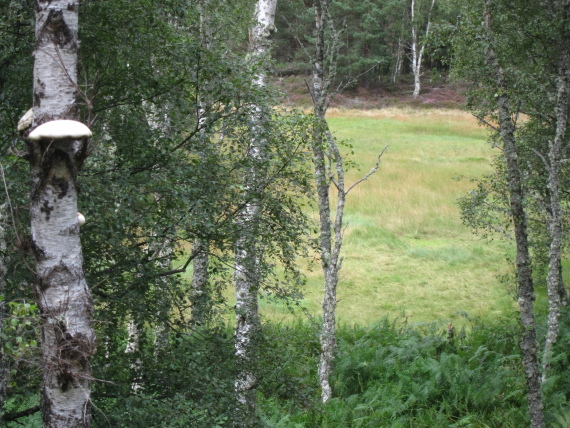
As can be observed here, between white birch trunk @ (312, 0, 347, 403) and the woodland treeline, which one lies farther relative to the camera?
white birch trunk @ (312, 0, 347, 403)

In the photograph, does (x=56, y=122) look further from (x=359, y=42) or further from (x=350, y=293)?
(x=359, y=42)

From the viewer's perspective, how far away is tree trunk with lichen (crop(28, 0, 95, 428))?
4219 mm

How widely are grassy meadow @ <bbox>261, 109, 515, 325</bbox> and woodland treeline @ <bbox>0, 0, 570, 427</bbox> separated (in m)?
1.60

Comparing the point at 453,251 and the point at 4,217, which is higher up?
the point at 4,217

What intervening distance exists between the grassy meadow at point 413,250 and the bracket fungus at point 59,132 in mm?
4788

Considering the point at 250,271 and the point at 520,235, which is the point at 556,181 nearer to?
the point at 520,235

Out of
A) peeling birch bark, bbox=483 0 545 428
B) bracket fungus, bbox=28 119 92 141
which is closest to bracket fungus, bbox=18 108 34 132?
bracket fungus, bbox=28 119 92 141

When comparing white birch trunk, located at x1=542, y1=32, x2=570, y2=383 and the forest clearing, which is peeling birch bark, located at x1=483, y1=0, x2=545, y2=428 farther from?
the forest clearing

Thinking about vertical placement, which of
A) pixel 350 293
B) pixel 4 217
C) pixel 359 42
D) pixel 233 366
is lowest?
pixel 350 293

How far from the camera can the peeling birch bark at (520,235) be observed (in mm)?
8562

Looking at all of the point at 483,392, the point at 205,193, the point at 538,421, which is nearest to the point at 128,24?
the point at 205,193

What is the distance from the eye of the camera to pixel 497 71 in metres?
8.80

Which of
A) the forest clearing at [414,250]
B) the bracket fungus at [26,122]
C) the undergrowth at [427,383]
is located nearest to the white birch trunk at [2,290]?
the bracket fungus at [26,122]

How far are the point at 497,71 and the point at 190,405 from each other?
6.90 metres
